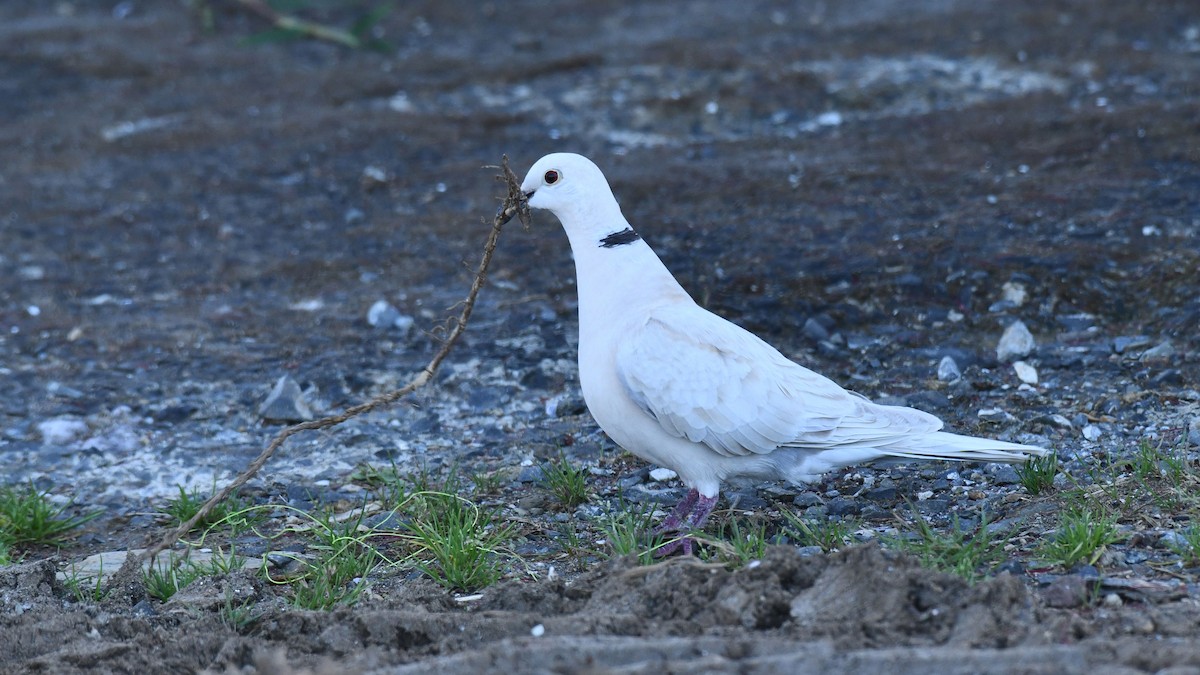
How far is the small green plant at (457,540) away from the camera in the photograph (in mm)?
3635

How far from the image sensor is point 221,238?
7141mm

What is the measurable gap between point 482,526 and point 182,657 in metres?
1.16

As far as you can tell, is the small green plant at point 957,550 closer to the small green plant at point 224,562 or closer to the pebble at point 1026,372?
the pebble at point 1026,372

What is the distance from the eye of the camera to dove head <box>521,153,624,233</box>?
159 inches

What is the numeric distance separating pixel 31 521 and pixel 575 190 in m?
2.16

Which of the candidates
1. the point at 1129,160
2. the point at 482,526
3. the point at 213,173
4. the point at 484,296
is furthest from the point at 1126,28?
the point at 482,526

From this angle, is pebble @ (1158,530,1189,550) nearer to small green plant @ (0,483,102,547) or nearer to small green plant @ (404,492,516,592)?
small green plant @ (404,492,516,592)

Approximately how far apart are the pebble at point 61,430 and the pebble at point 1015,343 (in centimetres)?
380

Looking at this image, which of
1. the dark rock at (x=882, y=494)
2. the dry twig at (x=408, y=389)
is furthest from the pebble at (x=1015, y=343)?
the dry twig at (x=408, y=389)

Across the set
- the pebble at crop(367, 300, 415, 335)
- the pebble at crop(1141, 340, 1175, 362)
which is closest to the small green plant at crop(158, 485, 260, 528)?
the pebble at crop(367, 300, 415, 335)

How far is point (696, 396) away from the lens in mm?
3760

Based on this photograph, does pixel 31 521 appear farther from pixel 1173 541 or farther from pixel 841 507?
pixel 1173 541

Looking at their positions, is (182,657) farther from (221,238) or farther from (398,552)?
(221,238)

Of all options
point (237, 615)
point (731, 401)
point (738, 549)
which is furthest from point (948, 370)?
point (237, 615)
